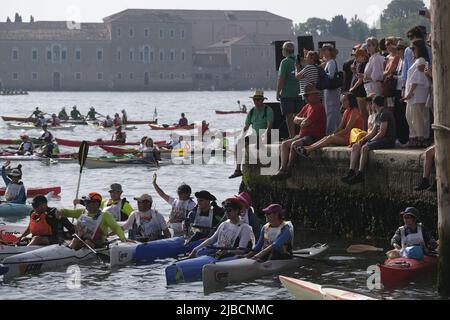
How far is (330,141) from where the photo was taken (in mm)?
19641

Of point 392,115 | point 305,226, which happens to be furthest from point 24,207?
point 392,115

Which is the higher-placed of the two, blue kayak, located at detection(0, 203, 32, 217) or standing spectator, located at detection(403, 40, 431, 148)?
standing spectator, located at detection(403, 40, 431, 148)

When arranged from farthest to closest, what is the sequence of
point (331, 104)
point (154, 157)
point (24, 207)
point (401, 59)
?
point (154, 157) → point (24, 207) → point (331, 104) → point (401, 59)

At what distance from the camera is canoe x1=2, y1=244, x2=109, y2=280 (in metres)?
17.1

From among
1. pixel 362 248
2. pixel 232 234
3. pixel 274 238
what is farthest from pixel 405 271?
pixel 362 248

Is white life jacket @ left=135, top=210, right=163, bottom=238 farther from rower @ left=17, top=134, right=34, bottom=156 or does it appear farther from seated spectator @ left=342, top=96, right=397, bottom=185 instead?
rower @ left=17, top=134, right=34, bottom=156

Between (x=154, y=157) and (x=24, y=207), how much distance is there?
1531 cm

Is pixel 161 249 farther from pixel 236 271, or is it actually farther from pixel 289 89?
pixel 289 89

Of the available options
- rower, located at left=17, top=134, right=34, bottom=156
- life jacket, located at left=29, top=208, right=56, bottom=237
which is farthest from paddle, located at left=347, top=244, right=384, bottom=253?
rower, located at left=17, top=134, right=34, bottom=156

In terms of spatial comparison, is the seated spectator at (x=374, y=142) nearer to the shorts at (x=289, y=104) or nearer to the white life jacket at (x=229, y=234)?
the shorts at (x=289, y=104)

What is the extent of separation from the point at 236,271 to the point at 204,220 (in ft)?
7.22

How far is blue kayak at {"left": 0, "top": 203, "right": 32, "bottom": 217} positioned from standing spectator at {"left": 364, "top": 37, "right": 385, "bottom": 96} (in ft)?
29.6

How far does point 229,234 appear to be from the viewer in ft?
54.5
